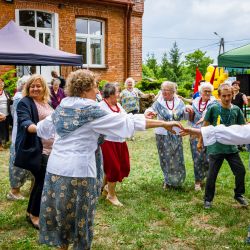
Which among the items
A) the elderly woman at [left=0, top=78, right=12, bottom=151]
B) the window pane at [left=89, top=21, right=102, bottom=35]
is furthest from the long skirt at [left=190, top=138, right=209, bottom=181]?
the window pane at [left=89, top=21, right=102, bottom=35]

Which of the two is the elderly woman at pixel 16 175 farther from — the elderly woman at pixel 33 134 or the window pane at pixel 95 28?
the window pane at pixel 95 28

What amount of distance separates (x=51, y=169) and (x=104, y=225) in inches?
69.6

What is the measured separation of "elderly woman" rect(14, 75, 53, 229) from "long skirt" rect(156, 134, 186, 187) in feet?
7.76

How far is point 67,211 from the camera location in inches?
134

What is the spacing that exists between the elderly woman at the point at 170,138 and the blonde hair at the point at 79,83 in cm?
297

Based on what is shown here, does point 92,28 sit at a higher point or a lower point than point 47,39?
higher

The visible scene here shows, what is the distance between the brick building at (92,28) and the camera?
565 inches

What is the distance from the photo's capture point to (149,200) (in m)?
5.88

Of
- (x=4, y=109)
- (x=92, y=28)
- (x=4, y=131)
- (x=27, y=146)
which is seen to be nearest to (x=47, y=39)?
(x=92, y=28)

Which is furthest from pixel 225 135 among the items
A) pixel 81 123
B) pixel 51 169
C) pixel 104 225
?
pixel 104 225

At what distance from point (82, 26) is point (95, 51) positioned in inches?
44.3

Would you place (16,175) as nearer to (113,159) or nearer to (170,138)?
(113,159)

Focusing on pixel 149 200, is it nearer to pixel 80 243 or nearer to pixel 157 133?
pixel 157 133

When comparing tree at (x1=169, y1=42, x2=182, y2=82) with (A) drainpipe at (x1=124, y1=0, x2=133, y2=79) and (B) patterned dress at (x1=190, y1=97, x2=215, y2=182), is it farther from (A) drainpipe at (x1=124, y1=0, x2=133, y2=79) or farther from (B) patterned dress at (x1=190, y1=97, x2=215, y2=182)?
(B) patterned dress at (x1=190, y1=97, x2=215, y2=182)
